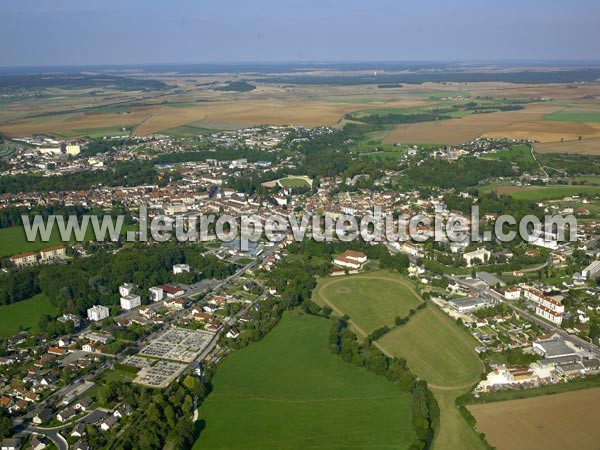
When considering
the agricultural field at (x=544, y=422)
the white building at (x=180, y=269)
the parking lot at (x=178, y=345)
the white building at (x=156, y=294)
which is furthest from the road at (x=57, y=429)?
the white building at (x=180, y=269)

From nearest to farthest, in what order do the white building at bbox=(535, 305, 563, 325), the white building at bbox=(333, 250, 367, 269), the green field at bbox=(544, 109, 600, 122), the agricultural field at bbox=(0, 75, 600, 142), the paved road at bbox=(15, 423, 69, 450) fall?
the paved road at bbox=(15, 423, 69, 450) → the white building at bbox=(535, 305, 563, 325) → the white building at bbox=(333, 250, 367, 269) → the agricultural field at bbox=(0, 75, 600, 142) → the green field at bbox=(544, 109, 600, 122)

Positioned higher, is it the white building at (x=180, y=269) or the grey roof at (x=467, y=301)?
the grey roof at (x=467, y=301)

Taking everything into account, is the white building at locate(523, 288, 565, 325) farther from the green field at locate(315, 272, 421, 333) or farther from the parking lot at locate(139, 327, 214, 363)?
the parking lot at locate(139, 327, 214, 363)

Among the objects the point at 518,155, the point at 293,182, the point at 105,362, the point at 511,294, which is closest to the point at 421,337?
the point at 511,294

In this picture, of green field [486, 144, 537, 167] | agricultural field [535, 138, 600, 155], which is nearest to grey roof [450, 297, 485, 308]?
green field [486, 144, 537, 167]

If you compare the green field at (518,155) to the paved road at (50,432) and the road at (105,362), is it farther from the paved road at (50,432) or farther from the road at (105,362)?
the paved road at (50,432)

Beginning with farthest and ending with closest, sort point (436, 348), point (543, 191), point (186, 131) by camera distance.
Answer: point (186, 131) < point (543, 191) < point (436, 348)

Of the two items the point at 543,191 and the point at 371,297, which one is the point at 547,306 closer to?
the point at 371,297
